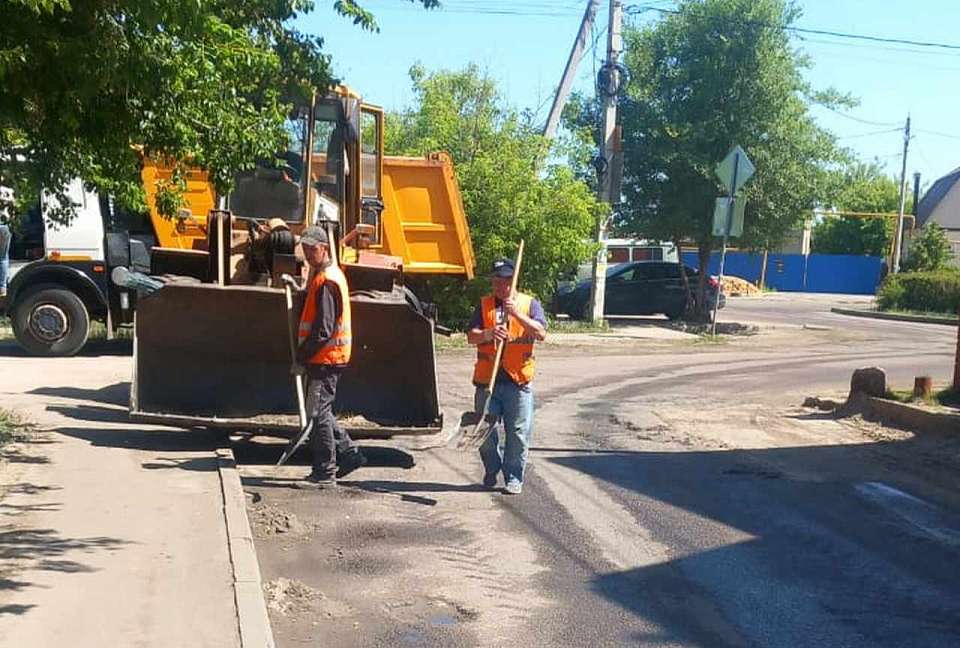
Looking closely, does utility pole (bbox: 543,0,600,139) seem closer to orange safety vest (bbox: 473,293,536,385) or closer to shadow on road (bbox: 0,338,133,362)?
shadow on road (bbox: 0,338,133,362)

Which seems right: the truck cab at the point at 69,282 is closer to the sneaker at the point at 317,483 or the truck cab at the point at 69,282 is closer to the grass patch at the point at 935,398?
the sneaker at the point at 317,483

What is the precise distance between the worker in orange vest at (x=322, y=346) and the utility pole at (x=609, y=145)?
596 inches

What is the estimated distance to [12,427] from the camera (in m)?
9.34

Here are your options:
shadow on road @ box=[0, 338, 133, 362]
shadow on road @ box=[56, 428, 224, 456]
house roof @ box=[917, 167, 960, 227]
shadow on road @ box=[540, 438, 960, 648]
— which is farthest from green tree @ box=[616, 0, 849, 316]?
house roof @ box=[917, 167, 960, 227]

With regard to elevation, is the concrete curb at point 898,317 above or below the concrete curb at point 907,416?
below

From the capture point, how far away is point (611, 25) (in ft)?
77.8

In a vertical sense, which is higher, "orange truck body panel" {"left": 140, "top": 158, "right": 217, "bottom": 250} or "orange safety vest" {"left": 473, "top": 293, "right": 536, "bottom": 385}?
"orange truck body panel" {"left": 140, "top": 158, "right": 217, "bottom": 250}

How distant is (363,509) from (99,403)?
443 centimetres

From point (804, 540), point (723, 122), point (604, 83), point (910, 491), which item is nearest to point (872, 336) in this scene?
point (723, 122)

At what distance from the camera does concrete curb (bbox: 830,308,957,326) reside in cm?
3306

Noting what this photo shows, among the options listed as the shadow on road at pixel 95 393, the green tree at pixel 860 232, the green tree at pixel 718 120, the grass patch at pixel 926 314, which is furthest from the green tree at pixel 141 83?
the green tree at pixel 860 232

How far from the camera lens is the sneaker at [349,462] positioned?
8.49 m

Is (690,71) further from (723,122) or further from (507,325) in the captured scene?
(507,325)

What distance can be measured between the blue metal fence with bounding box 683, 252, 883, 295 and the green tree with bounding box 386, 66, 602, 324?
38.9m
